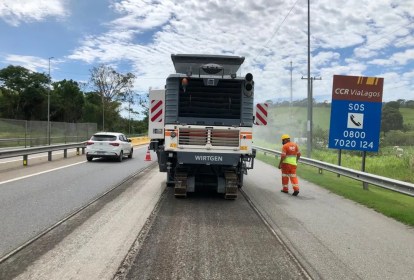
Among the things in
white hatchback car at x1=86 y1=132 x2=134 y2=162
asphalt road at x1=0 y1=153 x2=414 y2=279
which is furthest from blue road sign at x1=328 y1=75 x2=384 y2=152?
white hatchback car at x1=86 y1=132 x2=134 y2=162

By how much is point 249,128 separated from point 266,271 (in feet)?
19.3

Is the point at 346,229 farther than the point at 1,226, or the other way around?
the point at 346,229

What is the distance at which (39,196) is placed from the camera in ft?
34.0

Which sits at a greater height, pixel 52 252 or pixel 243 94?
pixel 243 94

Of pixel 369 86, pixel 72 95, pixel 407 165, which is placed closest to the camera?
pixel 369 86

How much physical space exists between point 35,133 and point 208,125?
29.7m

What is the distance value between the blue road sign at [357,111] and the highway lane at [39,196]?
7.97 metres

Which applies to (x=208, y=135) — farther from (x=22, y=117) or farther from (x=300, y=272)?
(x=22, y=117)

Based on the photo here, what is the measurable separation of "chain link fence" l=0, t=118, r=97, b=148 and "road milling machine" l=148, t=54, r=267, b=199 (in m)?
24.4

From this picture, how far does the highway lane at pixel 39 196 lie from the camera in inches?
275

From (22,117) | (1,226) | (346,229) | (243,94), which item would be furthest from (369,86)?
(22,117)

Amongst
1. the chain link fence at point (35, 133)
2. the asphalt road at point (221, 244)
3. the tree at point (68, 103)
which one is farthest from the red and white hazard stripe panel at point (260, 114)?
the tree at point (68, 103)

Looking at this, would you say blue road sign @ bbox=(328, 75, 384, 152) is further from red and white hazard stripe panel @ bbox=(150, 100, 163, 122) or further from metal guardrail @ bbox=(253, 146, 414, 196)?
red and white hazard stripe panel @ bbox=(150, 100, 163, 122)

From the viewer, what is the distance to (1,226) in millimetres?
7141
